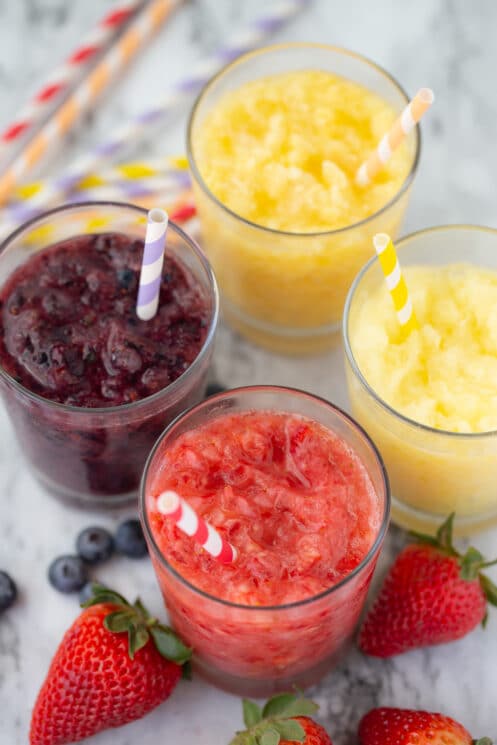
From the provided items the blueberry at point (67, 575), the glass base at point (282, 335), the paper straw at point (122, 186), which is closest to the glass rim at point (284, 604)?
the blueberry at point (67, 575)

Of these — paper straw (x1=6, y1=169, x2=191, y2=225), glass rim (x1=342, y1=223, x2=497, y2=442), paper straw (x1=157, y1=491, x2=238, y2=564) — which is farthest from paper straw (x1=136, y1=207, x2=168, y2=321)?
paper straw (x1=6, y1=169, x2=191, y2=225)

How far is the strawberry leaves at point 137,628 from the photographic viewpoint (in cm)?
213

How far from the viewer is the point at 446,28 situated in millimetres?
3250

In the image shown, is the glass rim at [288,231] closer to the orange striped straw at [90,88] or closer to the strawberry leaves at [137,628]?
the orange striped straw at [90,88]

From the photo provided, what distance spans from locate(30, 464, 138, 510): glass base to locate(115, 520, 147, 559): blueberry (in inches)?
2.7

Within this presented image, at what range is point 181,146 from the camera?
10.1ft

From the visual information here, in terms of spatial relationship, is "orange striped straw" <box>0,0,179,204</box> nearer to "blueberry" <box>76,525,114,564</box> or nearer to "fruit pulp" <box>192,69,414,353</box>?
"fruit pulp" <box>192,69,414,353</box>

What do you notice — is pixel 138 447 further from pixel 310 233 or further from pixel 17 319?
pixel 310 233

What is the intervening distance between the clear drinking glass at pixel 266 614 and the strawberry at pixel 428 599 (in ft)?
0.27

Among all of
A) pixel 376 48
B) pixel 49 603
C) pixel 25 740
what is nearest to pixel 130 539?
pixel 49 603

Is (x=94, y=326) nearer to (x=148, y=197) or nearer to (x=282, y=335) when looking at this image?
(x=282, y=335)

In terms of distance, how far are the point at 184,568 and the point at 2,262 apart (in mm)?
872

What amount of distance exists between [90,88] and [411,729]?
2046 millimetres

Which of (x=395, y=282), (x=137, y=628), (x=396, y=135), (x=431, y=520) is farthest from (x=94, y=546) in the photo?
(x=396, y=135)
